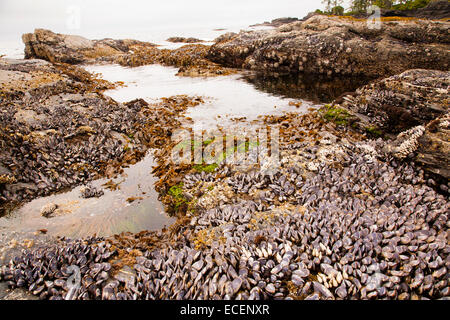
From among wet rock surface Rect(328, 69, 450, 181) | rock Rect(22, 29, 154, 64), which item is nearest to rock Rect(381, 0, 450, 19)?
wet rock surface Rect(328, 69, 450, 181)

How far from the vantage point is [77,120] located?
7.27m

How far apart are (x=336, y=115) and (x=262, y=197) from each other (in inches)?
188

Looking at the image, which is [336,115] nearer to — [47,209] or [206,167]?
[206,167]

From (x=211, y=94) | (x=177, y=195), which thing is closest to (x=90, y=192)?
(x=177, y=195)

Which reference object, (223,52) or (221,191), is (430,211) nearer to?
(221,191)

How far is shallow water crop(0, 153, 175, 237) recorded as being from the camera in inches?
166

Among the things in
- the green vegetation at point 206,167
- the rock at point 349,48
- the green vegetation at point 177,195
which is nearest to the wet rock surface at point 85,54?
the rock at point 349,48

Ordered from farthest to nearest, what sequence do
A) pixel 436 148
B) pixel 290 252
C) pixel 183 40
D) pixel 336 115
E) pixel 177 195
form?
pixel 183 40 → pixel 336 115 → pixel 177 195 → pixel 436 148 → pixel 290 252

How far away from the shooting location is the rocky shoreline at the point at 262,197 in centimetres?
277

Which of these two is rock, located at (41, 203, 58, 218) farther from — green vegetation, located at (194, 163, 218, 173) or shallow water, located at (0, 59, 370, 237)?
green vegetation, located at (194, 163, 218, 173)

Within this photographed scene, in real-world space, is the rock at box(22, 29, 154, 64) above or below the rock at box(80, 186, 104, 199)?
above

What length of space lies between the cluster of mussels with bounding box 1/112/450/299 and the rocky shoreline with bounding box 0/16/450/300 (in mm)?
18

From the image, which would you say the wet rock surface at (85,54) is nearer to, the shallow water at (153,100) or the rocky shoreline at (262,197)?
the shallow water at (153,100)

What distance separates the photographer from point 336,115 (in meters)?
7.41
